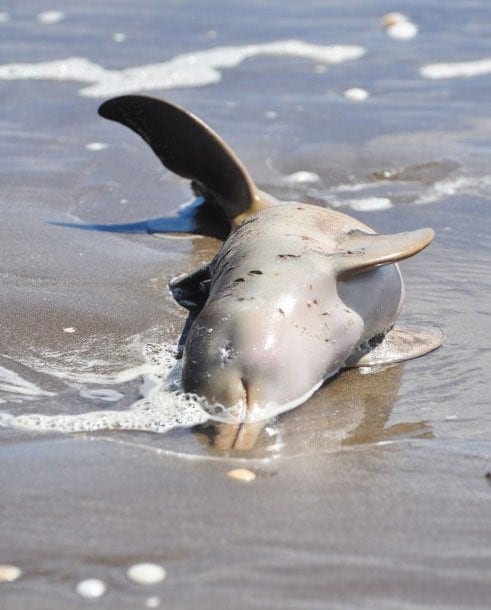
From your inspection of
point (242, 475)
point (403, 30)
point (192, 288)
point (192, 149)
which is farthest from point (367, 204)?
point (403, 30)

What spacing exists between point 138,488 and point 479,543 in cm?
101

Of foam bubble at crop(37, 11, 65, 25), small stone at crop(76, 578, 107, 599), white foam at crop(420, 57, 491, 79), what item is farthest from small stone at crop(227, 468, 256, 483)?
foam bubble at crop(37, 11, 65, 25)

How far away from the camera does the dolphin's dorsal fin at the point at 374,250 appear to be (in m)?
4.36

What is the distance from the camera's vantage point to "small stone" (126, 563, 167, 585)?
297cm

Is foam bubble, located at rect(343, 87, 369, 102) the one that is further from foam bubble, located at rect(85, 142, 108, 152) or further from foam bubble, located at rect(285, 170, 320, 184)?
foam bubble, located at rect(85, 142, 108, 152)

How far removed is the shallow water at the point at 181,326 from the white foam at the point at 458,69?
39 millimetres

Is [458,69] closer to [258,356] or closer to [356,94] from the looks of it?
[356,94]

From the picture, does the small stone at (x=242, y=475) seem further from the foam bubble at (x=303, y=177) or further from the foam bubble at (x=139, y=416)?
the foam bubble at (x=303, y=177)

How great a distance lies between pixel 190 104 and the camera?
Answer: 8305 millimetres

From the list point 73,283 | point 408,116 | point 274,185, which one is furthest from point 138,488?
point 408,116

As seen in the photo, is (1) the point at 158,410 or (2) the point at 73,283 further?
(2) the point at 73,283

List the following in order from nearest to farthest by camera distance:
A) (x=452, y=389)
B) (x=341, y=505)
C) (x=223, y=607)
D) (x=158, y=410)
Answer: (x=223, y=607) → (x=341, y=505) → (x=158, y=410) → (x=452, y=389)

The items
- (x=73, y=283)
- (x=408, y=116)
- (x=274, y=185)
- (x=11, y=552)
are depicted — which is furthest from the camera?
(x=408, y=116)

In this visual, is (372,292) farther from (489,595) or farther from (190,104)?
(190,104)
